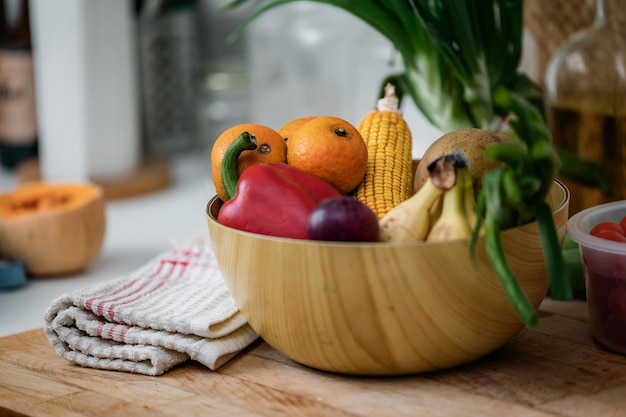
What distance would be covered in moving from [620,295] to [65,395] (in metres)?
0.36

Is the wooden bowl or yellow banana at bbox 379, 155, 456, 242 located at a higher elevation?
yellow banana at bbox 379, 155, 456, 242

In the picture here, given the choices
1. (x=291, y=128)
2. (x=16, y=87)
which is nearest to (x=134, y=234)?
(x=16, y=87)

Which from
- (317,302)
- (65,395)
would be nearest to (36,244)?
(65,395)

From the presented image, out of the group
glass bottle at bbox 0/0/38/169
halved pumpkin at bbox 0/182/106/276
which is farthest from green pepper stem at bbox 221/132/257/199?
glass bottle at bbox 0/0/38/169

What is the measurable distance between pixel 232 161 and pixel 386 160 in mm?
113

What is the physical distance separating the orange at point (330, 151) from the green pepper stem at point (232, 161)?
0.11 feet

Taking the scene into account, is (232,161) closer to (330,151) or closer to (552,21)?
(330,151)

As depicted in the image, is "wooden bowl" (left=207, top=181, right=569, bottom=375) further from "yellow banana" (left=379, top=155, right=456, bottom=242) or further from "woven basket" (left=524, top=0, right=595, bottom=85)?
"woven basket" (left=524, top=0, right=595, bottom=85)

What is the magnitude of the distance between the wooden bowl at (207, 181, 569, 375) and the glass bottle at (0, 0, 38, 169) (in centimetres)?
88

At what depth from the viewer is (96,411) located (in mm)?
536

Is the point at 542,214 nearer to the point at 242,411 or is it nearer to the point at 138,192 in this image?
the point at 242,411

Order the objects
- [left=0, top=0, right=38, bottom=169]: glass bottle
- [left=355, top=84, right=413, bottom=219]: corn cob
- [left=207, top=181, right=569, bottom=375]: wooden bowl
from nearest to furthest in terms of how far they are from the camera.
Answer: [left=207, top=181, right=569, bottom=375]: wooden bowl
[left=355, top=84, right=413, bottom=219]: corn cob
[left=0, top=0, right=38, bottom=169]: glass bottle

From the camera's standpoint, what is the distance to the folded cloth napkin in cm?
59

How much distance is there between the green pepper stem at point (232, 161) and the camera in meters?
0.60
